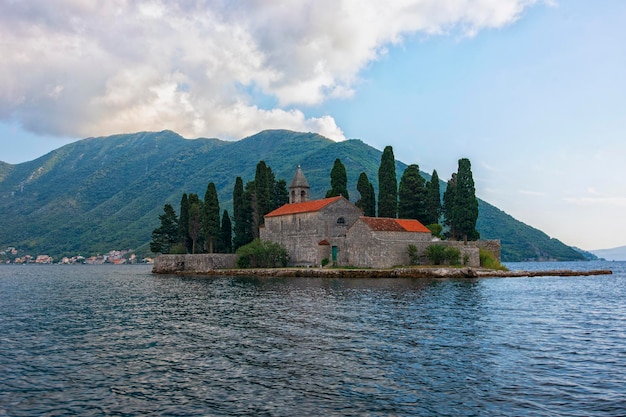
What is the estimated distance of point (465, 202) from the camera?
62719 millimetres

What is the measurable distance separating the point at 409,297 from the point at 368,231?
75.7ft

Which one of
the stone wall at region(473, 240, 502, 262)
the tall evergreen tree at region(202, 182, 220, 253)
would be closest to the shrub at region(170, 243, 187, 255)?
the tall evergreen tree at region(202, 182, 220, 253)

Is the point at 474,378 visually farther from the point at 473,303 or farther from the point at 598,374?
the point at 473,303

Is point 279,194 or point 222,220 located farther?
point 279,194

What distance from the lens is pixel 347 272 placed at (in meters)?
55.2

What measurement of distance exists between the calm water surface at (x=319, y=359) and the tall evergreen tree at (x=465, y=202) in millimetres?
31954

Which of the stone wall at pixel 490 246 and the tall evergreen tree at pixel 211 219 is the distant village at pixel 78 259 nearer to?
the tall evergreen tree at pixel 211 219

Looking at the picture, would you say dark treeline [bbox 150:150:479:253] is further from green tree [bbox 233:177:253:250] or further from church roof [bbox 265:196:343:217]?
church roof [bbox 265:196:343:217]

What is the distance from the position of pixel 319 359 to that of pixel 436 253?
4204 cm

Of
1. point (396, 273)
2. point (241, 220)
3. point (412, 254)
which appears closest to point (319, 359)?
point (396, 273)

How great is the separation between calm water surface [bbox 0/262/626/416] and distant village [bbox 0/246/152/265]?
461ft

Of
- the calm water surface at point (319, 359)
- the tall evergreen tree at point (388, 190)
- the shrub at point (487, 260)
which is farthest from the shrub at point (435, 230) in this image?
the calm water surface at point (319, 359)

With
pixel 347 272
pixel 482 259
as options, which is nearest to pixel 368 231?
pixel 347 272

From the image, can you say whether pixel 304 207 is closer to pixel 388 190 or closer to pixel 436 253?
pixel 388 190
